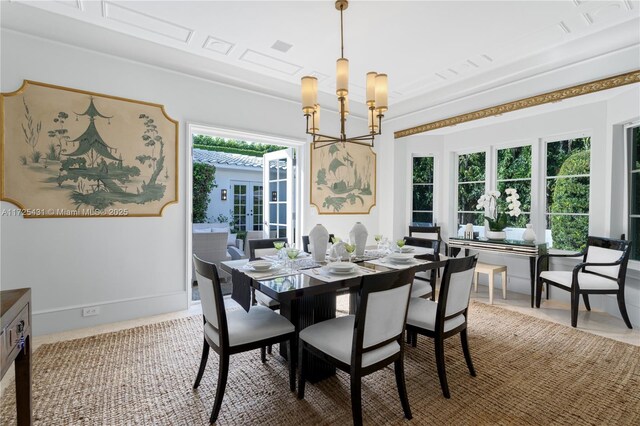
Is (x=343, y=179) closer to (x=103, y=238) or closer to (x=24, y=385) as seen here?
(x=103, y=238)

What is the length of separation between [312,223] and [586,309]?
3.54m

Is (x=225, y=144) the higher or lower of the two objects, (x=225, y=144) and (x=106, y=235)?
the higher

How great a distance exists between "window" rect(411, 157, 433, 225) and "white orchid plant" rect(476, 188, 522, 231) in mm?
847

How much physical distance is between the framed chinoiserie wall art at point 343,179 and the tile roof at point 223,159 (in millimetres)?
3886

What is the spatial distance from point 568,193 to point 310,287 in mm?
4204

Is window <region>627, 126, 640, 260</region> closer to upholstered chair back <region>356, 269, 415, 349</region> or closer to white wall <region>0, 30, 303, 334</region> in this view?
upholstered chair back <region>356, 269, 415, 349</region>

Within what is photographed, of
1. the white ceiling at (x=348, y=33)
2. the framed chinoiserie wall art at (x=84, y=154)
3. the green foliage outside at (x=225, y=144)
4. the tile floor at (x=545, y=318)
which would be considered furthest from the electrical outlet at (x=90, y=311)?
the green foliage outside at (x=225, y=144)

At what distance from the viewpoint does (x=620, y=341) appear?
9.32 ft

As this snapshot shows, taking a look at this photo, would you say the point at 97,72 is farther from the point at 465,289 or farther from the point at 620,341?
the point at 620,341

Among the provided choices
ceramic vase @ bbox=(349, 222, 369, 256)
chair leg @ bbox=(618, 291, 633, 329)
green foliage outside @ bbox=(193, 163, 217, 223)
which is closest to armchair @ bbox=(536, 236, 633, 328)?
chair leg @ bbox=(618, 291, 633, 329)

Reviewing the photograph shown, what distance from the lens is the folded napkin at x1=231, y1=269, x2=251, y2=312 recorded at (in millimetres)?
1959

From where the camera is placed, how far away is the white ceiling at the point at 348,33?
2.45 m

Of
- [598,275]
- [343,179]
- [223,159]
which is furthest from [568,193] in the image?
[223,159]

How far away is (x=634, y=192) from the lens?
3.45 m
